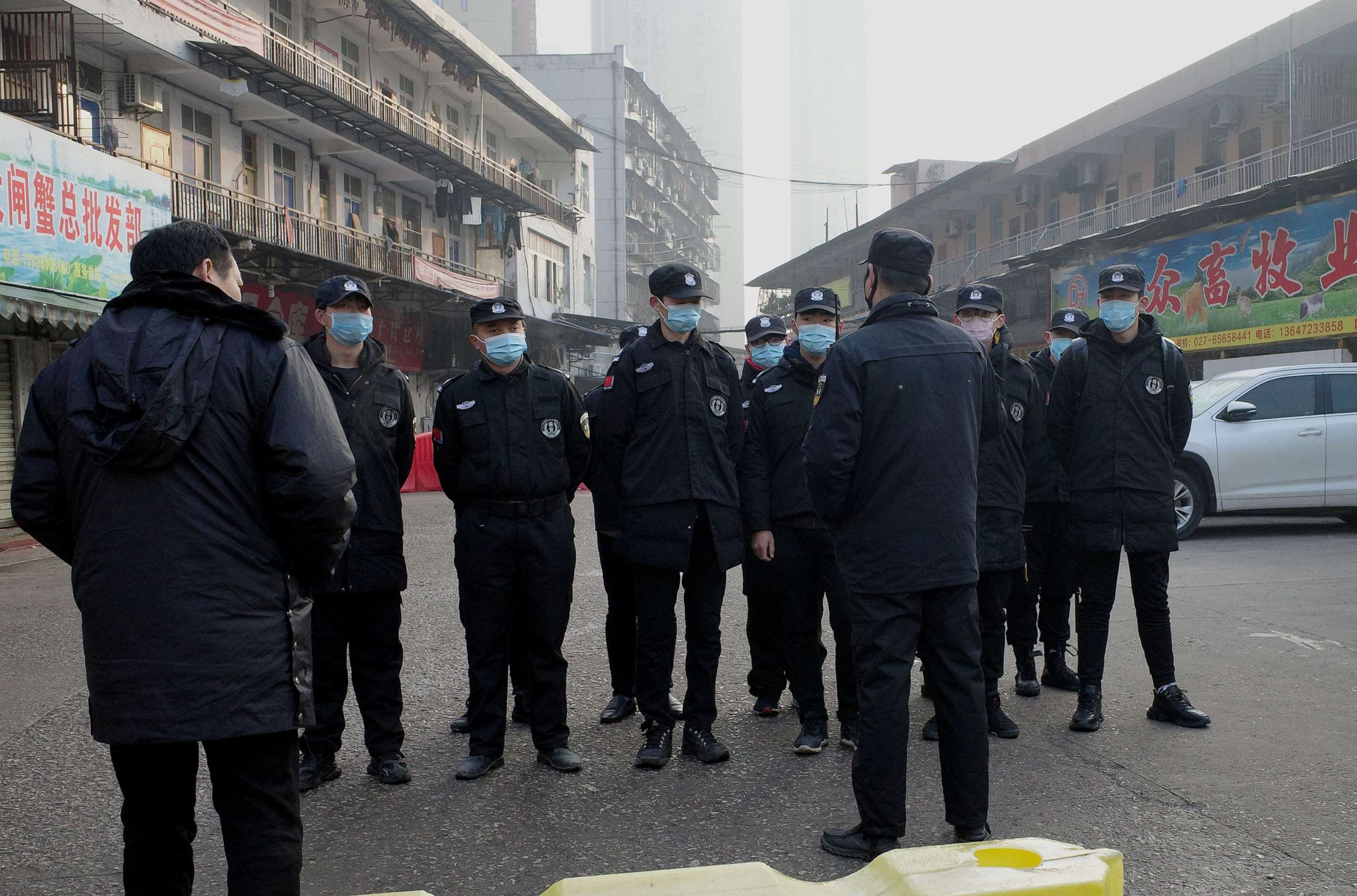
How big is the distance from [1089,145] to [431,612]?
26.2 metres

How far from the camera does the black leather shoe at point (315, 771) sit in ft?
14.5

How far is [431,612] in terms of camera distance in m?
8.34

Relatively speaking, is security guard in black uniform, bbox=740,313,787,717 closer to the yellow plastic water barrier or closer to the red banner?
the yellow plastic water barrier

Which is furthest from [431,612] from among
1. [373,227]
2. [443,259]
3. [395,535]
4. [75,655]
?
[443,259]

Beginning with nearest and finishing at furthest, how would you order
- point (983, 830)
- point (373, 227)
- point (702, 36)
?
point (983, 830) → point (373, 227) → point (702, 36)

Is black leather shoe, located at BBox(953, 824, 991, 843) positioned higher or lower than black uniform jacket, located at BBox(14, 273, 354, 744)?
lower

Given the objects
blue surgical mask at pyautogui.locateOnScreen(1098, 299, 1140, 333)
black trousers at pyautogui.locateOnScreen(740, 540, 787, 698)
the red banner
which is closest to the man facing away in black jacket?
black trousers at pyautogui.locateOnScreen(740, 540, 787, 698)

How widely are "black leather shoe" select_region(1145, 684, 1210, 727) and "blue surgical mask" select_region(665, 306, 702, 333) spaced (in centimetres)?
267

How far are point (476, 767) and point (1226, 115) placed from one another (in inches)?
1014

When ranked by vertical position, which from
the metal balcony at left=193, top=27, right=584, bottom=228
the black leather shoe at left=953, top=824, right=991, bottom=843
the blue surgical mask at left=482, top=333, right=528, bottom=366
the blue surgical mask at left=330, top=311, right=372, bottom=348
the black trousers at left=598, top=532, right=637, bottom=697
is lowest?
the black leather shoe at left=953, top=824, right=991, bottom=843

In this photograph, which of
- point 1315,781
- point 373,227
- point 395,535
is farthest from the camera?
point 373,227

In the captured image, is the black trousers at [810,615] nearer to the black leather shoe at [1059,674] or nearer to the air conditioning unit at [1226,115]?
the black leather shoe at [1059,674]

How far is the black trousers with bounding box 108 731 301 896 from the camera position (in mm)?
2625

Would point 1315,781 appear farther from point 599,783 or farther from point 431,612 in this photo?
point 431,612
